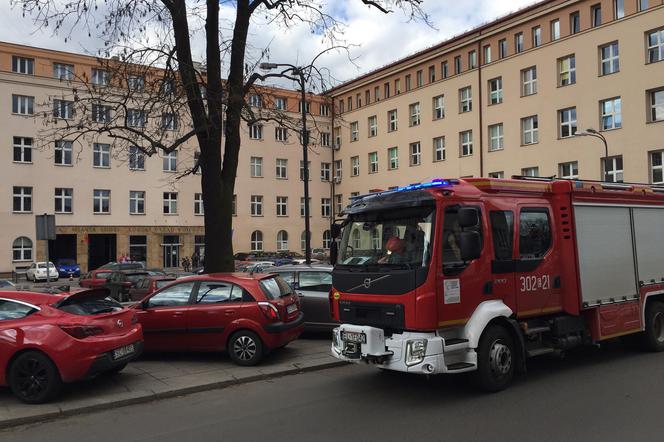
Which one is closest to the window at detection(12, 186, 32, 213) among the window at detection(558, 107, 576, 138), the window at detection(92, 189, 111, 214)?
the window at detection(92, 189, 111, 214)

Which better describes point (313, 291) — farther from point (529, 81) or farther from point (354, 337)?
point (529, 81)

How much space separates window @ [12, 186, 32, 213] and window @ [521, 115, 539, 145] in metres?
38.9

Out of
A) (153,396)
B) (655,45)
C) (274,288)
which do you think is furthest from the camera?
(655,45)

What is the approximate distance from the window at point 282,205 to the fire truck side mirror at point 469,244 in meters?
53.9

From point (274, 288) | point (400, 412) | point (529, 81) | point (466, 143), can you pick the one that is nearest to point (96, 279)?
point (274, 288)

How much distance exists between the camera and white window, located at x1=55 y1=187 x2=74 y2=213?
1873 inches

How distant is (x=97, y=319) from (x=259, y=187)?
51923mm

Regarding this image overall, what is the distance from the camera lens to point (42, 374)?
7031mm

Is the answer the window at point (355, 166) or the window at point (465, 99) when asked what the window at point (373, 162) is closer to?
the window at point (355, 166)

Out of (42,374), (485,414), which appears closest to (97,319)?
(42,374)

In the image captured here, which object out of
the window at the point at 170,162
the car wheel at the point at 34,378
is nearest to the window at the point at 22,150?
the window at the point at 170,162

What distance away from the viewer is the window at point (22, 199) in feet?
150

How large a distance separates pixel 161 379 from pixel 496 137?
40.2 metres

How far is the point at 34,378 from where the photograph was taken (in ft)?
23.0
